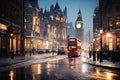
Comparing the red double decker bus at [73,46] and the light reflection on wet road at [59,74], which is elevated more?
the red double decker bus at [73,46]

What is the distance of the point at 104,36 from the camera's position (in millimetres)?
62438

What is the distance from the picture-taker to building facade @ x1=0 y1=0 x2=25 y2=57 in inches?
1844

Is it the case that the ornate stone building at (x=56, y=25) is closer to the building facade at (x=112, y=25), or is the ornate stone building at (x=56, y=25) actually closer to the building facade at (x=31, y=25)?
the building facade at (x=31, y=25)

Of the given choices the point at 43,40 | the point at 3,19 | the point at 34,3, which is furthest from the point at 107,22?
the point at 43,40

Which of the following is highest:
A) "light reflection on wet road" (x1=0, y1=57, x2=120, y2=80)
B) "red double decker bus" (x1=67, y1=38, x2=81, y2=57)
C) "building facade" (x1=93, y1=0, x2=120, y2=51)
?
"building facade" (x1=93, y1=0, x2=120, y2=51)

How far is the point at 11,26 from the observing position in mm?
49312

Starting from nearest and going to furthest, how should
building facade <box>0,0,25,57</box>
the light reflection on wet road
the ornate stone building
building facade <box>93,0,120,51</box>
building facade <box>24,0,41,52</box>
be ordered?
the light reflection on wet road
building facade <box>0,0,25,57</box>
building facade <box>93,0,120,51</box>
building facade <box>24,0,41,52</box>
the ornate stone building

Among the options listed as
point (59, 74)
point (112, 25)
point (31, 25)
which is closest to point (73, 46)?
point (112, 25)

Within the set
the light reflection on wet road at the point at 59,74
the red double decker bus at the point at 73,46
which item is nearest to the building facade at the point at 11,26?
the red double decker bus at the point at 73,46

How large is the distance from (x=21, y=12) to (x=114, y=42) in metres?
20.1

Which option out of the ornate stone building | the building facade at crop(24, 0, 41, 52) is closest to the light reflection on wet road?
the building facade at crop(24, 0, 41, 52)

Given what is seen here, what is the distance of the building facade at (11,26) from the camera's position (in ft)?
154

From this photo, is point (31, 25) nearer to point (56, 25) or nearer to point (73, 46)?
point (73, 46)

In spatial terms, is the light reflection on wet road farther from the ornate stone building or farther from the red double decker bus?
the ornate stone building
